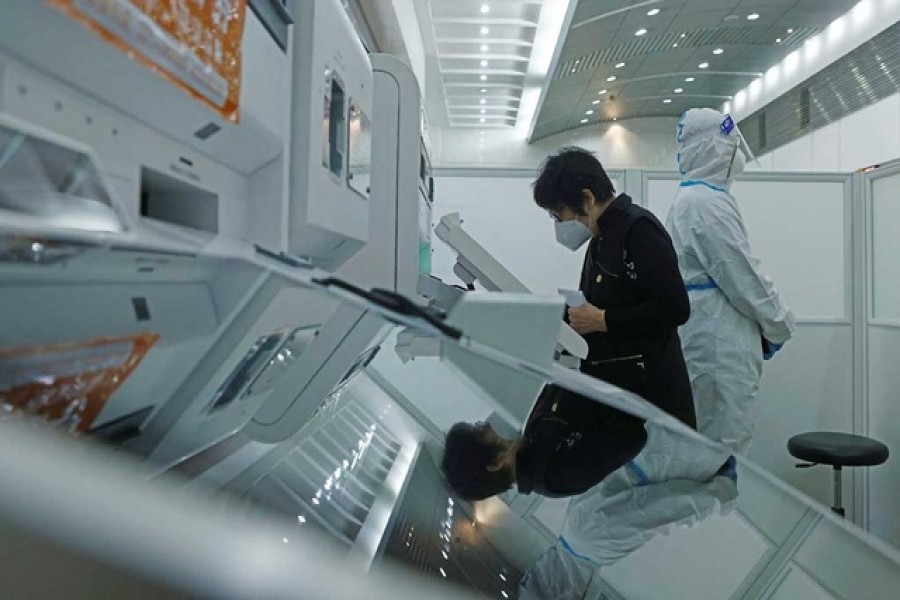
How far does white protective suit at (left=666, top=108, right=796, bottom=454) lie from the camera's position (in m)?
2.37

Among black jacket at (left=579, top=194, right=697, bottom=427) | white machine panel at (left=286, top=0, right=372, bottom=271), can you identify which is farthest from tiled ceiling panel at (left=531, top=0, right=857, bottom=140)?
white machine panel at (left=286, top=0, right=372, bottom=271)

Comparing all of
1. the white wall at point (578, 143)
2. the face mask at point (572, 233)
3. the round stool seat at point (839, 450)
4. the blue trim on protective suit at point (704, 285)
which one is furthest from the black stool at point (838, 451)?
the white wall at point (578, 143)

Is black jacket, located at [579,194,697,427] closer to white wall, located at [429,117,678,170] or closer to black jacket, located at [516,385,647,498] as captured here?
black jacket, located at [516,385,647,498]

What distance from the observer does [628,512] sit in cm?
110

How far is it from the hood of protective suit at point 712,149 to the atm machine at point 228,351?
1.44 m

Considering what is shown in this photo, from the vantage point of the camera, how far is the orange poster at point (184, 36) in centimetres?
45

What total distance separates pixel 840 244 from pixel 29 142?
3.50m

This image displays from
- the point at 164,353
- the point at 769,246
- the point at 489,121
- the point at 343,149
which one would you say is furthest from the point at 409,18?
the point at 489,121

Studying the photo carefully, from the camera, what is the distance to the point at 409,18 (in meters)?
4.49

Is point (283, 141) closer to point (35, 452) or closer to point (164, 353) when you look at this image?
point (164, 353)

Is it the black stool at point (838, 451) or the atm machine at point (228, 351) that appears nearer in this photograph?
the atm machine at point (228, 351)

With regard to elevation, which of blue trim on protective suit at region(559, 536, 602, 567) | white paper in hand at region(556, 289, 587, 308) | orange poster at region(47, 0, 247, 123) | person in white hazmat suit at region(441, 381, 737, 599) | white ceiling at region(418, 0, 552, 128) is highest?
white ceiling at region(418, 0, 552, 128)

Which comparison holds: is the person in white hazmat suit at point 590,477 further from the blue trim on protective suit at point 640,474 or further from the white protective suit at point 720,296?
the white protective suit at point 720,296

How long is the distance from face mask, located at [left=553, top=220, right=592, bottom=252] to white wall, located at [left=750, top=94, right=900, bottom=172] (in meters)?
2.70
